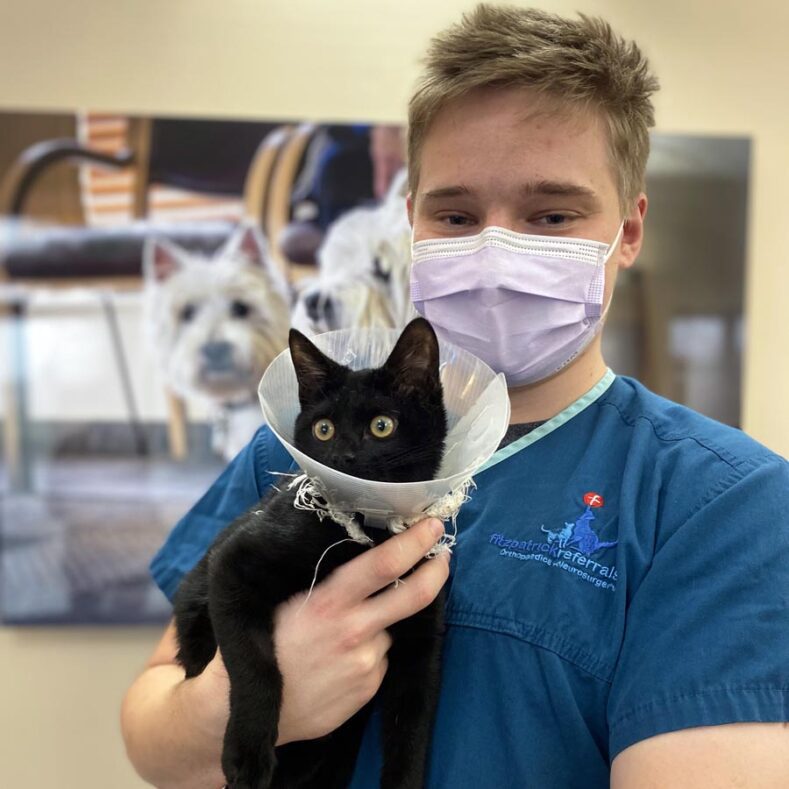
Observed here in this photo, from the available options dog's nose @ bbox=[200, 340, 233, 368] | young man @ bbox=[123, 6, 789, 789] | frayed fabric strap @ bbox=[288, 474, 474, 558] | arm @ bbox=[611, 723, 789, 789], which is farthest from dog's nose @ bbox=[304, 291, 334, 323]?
arm @ bbox=[611, 723, 789, 789]

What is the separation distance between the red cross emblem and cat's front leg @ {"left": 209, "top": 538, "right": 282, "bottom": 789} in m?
0.39

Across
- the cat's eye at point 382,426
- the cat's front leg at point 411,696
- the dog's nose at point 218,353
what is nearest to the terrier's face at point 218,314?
the dog's nose at point 218,353

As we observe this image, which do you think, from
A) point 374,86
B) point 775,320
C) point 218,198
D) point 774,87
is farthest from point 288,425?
point 774,87

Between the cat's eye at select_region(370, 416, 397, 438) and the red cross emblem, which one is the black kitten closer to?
the cat's eye at select_region(370, 416, 397, 438)

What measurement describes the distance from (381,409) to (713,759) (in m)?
0.49

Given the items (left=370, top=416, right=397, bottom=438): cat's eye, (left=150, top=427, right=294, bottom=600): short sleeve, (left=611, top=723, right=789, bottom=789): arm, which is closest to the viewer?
(left=611, top=723, right=789, bottom=789): arm

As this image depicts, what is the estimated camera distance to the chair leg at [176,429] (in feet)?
6.57

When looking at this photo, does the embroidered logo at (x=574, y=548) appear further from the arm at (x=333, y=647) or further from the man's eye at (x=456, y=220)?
the man's eye at (x=456, y=220)

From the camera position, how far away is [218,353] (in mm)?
1996

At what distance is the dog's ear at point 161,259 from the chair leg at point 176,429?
34cm

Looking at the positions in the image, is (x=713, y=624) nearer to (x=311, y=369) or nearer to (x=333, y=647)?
(x=333, y=647)

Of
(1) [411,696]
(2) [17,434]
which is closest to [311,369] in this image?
(1) [411,696]

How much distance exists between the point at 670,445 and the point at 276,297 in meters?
1.38

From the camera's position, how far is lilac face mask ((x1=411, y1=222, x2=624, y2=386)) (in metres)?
0.91
